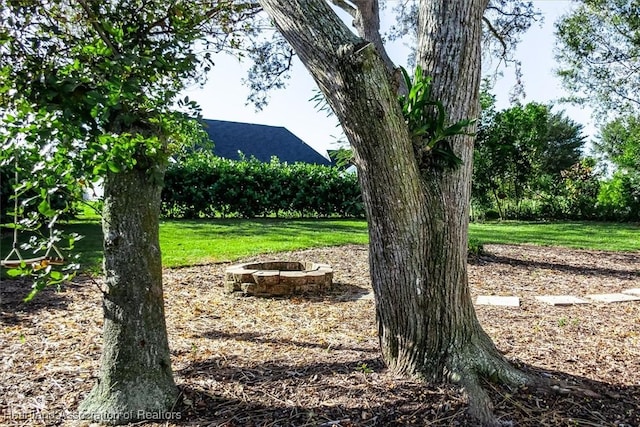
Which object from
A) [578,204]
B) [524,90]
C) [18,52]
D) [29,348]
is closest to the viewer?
[18,52]

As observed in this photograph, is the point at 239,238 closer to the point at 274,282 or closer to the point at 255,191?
the point at 274,282

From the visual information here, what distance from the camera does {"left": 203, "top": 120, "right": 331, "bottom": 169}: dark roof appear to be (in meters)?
23.3

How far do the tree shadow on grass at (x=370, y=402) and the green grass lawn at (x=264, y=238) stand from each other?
4098mm

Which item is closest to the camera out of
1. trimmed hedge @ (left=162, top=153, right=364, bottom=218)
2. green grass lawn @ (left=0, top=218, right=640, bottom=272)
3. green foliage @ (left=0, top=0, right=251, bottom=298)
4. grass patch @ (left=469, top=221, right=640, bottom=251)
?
green foliage @ (left=0, top=0, right=251, bottom=298)

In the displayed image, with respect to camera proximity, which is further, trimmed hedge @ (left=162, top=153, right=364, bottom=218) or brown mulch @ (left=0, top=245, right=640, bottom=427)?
trimmed hedge @ (left=162, top=153, right=364, bottom=218)

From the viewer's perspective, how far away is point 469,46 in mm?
2508

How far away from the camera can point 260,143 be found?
24.2 metres

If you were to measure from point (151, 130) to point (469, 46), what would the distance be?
1710 millimetres

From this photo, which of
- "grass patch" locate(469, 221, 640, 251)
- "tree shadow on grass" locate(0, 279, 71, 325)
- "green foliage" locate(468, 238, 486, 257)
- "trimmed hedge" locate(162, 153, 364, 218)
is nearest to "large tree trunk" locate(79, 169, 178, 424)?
"tree shadow on grass" locate(0, 279, 71, 325)

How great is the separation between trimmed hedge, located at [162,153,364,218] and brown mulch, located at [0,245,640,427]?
7709 millimetres

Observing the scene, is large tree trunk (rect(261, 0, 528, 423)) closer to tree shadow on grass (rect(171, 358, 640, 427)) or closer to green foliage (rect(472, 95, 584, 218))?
tree shadow on grass (rect(171, 358, 640, 427))

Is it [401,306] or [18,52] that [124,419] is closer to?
[401,306]

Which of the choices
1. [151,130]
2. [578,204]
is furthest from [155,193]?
→ [578,204]

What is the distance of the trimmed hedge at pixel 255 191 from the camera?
1281 centimetres
